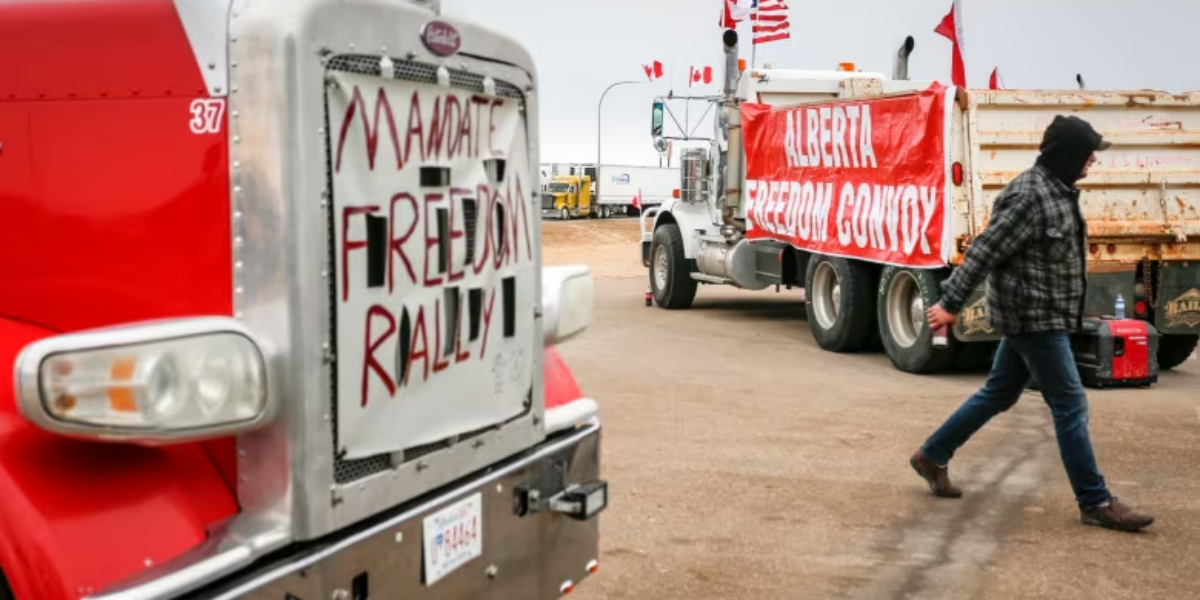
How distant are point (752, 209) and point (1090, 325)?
542 cm

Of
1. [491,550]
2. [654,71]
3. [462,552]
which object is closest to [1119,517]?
[491,550]

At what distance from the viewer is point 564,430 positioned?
4.19 meters

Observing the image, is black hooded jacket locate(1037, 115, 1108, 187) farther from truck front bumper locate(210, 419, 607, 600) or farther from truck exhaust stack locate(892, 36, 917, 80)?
truck exhaust stack locate(892, 36, 917, 80)

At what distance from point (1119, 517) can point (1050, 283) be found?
1.13 metres

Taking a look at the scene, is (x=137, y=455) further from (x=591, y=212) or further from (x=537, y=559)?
(x=591, y=212)

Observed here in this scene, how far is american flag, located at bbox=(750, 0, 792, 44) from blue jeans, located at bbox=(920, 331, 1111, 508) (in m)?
14.5

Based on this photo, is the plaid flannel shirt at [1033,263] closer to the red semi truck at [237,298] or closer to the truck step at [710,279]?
the red semi truck at [237,298]

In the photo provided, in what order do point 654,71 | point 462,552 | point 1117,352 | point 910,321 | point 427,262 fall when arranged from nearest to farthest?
point 427,262, point 462,552, point 1117,352, point 910,321, point 654,71

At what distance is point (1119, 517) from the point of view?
20.3 feet

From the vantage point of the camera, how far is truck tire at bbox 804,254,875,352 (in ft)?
41.2

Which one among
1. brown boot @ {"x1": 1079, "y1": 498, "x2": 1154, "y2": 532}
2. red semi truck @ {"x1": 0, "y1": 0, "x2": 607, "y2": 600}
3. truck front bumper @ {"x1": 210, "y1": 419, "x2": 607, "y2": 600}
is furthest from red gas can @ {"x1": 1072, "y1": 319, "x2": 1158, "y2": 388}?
red semi truck @ {"x1": 0, "y1": 0, "x2": 607, "y2": 600}

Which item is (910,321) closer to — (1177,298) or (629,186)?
(1177,298)

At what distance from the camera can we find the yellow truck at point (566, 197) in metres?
57.3

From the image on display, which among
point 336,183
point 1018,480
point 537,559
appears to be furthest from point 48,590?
point 1018,480
